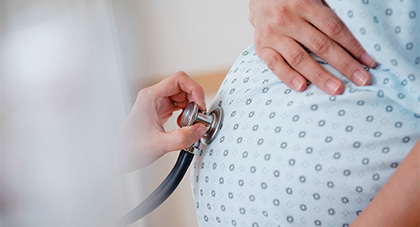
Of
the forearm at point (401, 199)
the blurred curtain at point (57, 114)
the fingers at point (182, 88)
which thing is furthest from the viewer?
the fingers at point (182, 88)

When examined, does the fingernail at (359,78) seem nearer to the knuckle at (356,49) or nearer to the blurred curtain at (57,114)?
the knuckle at (356,49)

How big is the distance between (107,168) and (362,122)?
19.3 inches

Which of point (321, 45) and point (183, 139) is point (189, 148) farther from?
point (321, 45)

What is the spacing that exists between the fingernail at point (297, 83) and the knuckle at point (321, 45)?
0.15ft

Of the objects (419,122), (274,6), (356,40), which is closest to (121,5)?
(274,6)

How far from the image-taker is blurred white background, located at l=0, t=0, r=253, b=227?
0.69 m

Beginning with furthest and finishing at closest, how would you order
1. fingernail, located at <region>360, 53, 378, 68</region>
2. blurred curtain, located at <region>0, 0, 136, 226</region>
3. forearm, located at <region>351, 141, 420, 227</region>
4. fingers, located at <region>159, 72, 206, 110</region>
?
fingers, located at <region>159, 72, 206, 110</region> < blurred curtain, located at <region>0, 0, 136, 226</region> < fingernail, located at <region>360, 53, 378, 68</region> < forearm, located at <region>351, 141, 420, 227</region>

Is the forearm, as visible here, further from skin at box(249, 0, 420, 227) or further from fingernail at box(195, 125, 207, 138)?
fingernail at box(195, 125, 207, 138)

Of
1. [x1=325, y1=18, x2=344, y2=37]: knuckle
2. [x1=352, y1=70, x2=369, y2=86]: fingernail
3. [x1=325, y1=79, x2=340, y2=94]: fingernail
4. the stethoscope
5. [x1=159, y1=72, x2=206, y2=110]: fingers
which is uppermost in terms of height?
[x1=325, y1=18, x2=344, y2=37]: knuckle

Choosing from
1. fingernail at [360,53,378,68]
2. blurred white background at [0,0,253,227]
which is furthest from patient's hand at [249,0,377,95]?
blurred white background at [0,0,253,227]

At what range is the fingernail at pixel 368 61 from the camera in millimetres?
540

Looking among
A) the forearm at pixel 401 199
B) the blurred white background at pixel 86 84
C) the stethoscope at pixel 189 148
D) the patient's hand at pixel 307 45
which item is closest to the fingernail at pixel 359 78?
the patient's hand at pixel 307 45

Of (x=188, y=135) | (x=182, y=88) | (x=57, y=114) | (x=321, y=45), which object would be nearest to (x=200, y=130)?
(x=188, y=135)

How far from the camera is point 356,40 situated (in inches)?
21.8
